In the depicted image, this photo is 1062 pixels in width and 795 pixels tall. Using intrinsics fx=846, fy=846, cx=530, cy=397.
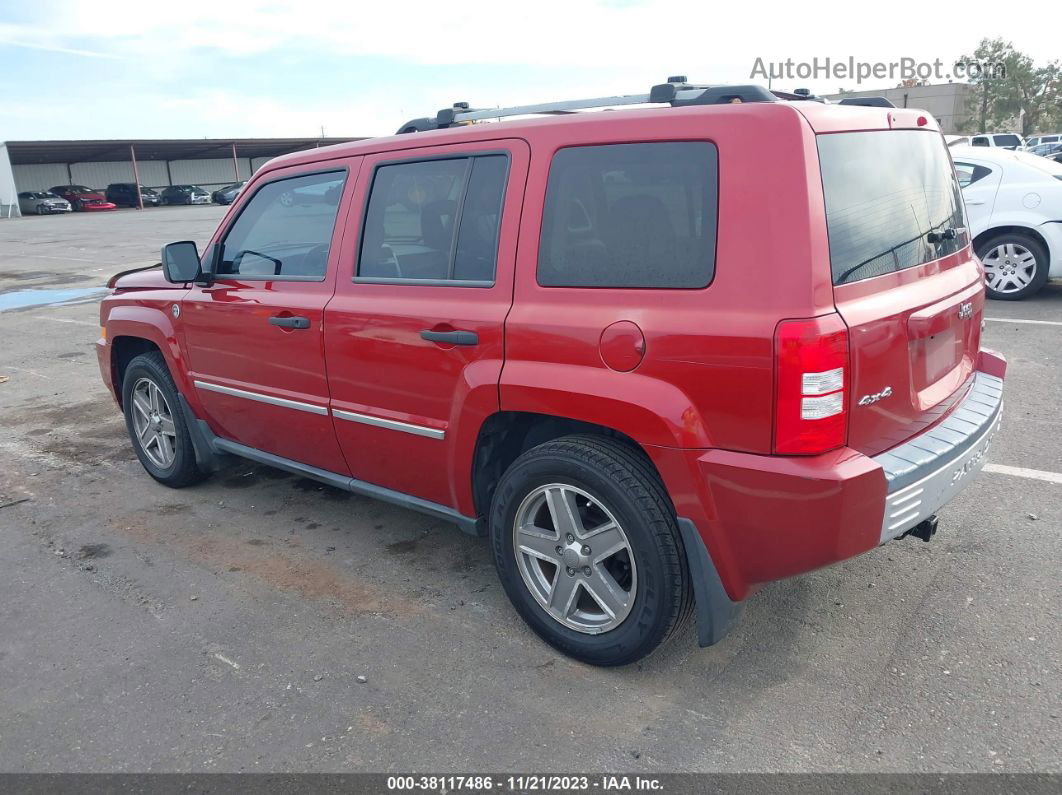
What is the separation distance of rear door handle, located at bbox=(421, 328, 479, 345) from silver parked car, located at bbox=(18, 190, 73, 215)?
155ft

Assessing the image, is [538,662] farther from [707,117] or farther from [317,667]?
[707,117]

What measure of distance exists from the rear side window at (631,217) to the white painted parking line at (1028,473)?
274 centimetres

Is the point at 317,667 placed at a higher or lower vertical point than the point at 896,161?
lower

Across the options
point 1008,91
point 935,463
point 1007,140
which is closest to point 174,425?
point 935,463

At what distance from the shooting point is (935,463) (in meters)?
2.73

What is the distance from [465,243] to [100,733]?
2.10 meters

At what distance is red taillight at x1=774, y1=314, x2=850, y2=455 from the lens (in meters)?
2.39

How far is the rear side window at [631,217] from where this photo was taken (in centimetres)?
262

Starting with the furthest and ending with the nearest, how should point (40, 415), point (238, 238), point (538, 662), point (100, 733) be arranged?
point (40, 415) → point (238, 238) → point (538, 662) → point (100, 733)

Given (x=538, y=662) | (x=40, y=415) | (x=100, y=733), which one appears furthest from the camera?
(x=40, y=415)

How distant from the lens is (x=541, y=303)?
293 centimetres

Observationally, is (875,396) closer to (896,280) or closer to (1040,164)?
(896,280)

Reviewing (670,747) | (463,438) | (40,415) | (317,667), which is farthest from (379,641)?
(40,415)

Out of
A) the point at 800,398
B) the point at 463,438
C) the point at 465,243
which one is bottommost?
the point at 463,438
